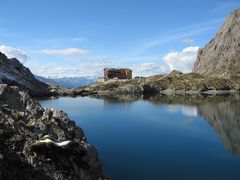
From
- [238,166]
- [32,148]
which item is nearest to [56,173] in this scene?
[32,148]

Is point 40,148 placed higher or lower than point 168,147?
higher

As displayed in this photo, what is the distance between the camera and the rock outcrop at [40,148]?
2555 centimetres

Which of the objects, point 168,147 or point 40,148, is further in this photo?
point 168,147

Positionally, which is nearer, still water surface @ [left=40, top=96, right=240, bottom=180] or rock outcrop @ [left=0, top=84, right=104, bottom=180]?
rock outcrop @ [left=0, top=84, right=104, bottom=180]

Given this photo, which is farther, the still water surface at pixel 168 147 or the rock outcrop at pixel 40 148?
the still water surface at pixel 168 147

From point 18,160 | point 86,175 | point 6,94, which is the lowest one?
point 86,175

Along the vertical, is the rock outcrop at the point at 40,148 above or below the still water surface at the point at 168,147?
above

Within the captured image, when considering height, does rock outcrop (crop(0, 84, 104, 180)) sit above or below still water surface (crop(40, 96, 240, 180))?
above

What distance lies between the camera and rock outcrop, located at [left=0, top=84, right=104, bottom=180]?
2555cm

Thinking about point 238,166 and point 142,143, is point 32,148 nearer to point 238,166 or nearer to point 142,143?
point 238,166

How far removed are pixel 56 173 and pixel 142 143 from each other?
1711 inches

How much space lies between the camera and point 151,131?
285ft

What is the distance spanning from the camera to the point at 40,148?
27.5 metres

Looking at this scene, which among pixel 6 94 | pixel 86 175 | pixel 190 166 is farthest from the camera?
pixel 190 166
